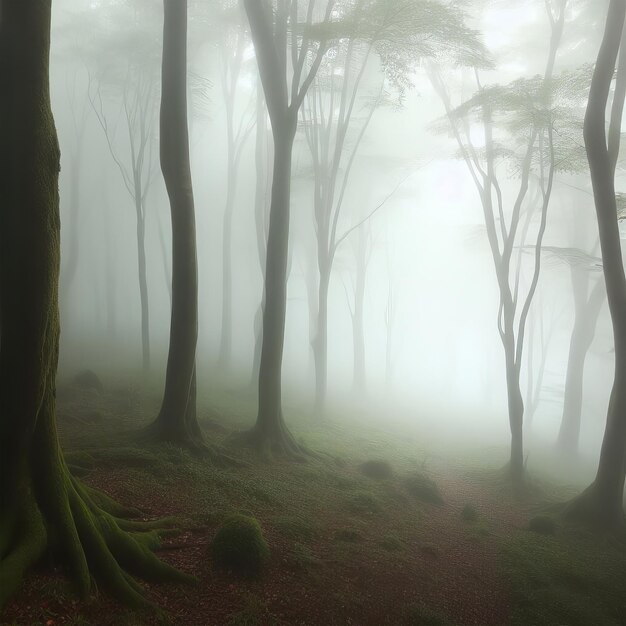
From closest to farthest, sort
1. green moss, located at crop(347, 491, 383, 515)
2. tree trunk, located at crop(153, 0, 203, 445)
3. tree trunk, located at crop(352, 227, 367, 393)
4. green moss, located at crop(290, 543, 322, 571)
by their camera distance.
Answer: green moss, located at crop(290, 543, 322, 571), green moss, located at crop(347, 491, 383, 515), tree trunk, located at crop(153, 0, 203, 445), tree trunk, located at crop(352, 227, 367, 393)

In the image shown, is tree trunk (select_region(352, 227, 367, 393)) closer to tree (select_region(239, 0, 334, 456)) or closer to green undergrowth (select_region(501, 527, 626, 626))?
tree (select_region(239, 0, 334, 456))

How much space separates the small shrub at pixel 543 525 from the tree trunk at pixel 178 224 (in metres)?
6.08

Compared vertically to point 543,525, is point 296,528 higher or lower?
higher

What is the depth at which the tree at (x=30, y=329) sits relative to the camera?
3.03 meters

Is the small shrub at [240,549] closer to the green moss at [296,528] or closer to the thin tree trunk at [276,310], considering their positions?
the green moss at [296,528]

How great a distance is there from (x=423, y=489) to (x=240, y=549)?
232 inches

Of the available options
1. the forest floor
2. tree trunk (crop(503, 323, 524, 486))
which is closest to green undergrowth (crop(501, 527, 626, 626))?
the forest floor

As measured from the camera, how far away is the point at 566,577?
588cm

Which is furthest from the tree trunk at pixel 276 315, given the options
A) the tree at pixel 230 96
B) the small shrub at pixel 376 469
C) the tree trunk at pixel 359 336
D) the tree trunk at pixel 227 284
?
the tree trunk at pixel 359 336

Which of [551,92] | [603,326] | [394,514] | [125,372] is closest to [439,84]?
[551,92]

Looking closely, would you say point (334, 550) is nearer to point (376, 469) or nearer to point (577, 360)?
point (376, 469)

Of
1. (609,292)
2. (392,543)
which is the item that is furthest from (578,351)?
(392,543)

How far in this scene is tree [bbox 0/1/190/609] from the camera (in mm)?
3033

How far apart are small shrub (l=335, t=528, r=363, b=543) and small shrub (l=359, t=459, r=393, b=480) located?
382 cm
